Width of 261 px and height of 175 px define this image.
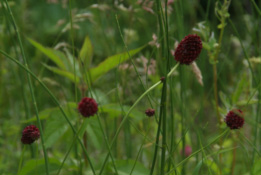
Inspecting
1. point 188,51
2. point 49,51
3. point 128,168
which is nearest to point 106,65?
point 49,51

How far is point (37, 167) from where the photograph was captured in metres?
0.76

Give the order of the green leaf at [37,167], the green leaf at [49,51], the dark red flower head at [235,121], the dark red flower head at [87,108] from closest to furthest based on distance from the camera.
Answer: the dark red flower head at [87,108]
the dark red flower head at [235,121]
the green leaf at [37,167]
the green leaf at [49,51]

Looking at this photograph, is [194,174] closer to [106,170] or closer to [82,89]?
[106,170]

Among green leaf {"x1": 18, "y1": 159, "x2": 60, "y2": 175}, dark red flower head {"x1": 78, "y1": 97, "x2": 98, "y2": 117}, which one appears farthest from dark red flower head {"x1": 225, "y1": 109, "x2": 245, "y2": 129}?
green leaf {"x1": 18, "y1": 159, "x2": 60, "y2": 175}

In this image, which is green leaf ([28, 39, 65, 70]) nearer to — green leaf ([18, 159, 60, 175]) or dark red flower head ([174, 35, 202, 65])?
green leaf ([18, 159, 60, 175])

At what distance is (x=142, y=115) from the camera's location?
92 centimetres

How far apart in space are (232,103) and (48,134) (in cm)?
48

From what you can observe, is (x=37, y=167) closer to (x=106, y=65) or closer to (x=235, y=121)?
(x=106, y=65)

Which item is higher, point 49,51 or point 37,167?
point 49,51

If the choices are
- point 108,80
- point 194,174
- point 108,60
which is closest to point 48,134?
point 108,60

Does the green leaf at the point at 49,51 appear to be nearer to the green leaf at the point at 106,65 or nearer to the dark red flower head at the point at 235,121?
the green leaf at the point at 106,65

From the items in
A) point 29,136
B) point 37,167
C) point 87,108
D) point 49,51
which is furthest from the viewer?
point 49,51

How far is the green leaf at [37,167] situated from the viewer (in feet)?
2.41

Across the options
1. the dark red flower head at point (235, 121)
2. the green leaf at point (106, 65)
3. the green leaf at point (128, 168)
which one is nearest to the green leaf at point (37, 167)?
the green leaf at point (128, 168)
